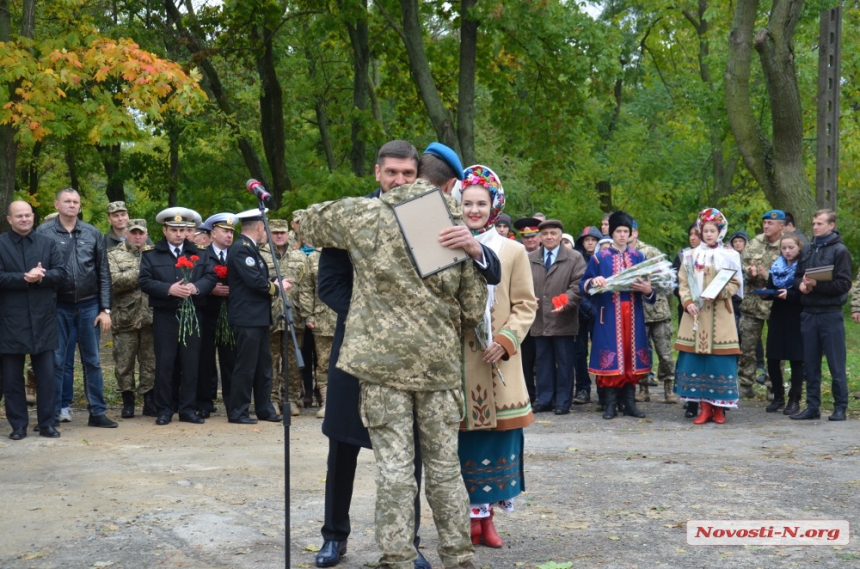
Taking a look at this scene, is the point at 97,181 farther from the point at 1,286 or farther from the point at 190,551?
the point at 190,551

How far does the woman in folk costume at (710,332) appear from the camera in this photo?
10.7m

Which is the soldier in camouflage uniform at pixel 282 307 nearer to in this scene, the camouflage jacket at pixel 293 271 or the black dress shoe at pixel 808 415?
the camouflage jacket at pixel 293 271

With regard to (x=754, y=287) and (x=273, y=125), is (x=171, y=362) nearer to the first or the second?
(x=754, y=287)

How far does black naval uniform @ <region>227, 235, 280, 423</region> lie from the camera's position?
1055 cm

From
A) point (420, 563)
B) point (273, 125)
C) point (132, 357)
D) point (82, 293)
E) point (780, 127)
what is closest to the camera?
point (420, 563)

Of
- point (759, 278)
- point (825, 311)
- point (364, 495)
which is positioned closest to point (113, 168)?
point (759, 278)

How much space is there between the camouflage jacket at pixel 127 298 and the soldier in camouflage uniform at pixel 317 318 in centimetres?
167

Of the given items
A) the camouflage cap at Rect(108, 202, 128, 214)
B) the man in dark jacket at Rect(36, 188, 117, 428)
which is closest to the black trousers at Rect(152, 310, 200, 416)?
the man in dark jacket at Rect(36, 188, 117, 428)

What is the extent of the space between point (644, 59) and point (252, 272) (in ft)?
87.3

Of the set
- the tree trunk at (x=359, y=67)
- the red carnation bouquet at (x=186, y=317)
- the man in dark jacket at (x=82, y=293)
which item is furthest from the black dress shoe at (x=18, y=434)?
the tree trunk at (x=359, y=67)

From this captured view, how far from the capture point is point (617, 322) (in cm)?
1110

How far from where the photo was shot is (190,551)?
5.70 m

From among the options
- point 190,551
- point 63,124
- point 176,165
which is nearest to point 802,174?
point 63,124

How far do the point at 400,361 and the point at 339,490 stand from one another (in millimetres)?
974
